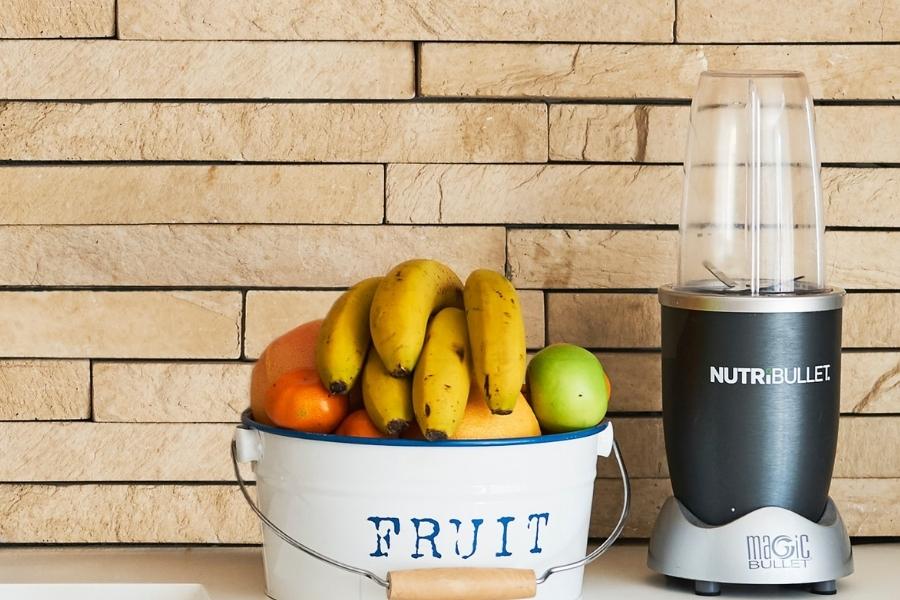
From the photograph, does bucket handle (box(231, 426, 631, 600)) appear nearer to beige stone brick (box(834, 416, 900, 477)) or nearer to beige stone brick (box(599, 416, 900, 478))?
beige stone brick (box(599, 416, 900, 478))

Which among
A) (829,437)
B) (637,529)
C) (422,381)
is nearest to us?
(422,381)

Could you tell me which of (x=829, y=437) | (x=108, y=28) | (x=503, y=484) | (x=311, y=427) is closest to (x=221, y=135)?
(x=108, y=28)

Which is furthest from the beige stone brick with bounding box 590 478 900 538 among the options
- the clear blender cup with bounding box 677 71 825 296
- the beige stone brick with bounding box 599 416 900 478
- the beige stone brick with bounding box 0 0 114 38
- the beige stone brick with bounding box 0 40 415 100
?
the beige stone brick with bounding box 0 0 114 38

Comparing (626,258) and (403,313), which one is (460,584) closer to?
(403,313)

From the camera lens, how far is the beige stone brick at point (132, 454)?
112 centimetres

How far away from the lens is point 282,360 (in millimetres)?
889

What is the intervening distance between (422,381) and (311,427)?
4.3 inches

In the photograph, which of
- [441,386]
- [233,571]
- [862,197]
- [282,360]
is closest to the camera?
[441,386]

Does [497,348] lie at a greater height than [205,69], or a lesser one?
lesser

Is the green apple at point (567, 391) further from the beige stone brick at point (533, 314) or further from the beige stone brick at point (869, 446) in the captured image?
the beige stone brick at point (869, 446)

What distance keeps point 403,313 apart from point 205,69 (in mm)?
439

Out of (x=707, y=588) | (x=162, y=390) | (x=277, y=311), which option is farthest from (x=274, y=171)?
(x=707, y=588)

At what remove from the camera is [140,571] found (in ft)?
3.36

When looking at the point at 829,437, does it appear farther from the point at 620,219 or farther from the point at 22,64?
the point at 22,64
